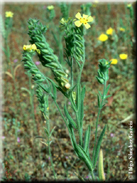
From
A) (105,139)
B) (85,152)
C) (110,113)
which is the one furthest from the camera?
(110,113)

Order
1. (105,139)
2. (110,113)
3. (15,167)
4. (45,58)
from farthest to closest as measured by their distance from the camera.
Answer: (110,113)
(105,139)
(15,167)
(45,58)

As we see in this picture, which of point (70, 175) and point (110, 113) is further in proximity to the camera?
point (110, 113)

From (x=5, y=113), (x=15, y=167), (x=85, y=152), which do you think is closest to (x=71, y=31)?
(x=85, y=152)

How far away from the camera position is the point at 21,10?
14.8 ft

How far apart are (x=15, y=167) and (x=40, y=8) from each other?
11.3 ft

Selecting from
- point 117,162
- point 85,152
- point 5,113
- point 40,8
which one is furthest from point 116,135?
point 40,8

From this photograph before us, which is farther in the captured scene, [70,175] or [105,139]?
[105,139]

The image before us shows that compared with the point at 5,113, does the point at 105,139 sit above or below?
below

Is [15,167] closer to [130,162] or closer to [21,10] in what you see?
[130,162]

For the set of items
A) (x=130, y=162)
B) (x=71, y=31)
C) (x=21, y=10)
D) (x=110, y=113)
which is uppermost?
(x=21, y=10)

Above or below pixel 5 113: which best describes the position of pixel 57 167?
below

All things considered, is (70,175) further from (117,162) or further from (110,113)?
(110,113)

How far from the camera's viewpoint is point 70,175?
1.77m

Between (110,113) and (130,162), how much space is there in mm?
634
